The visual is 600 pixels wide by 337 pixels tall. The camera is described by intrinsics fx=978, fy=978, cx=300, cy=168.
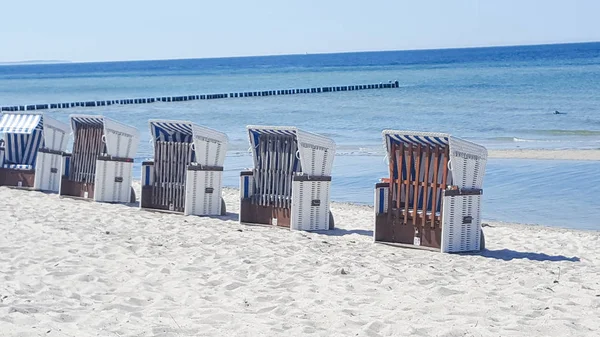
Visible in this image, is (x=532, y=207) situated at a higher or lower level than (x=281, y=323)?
higher

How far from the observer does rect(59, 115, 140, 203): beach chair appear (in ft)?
44.4

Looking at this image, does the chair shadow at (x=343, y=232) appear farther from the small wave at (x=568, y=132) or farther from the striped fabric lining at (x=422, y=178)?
the small wave at (x=568, y=132)

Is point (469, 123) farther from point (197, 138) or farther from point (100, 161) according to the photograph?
point (197, 138)

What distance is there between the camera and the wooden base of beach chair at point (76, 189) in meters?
13.9

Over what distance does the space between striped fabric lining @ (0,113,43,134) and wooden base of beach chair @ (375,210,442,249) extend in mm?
6760

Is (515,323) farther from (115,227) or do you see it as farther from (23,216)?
(23,216)

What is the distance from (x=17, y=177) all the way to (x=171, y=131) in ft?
11.8

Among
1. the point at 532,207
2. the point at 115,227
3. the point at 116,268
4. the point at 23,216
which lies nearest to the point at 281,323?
the point at 116,268

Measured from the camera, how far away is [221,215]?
12734 millimetres

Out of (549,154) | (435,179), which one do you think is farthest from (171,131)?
(549,154)

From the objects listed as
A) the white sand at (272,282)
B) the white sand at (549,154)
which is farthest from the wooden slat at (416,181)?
the white sand at (549,154)

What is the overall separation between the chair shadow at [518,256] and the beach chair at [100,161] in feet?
18.4

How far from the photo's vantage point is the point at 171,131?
42.3ft

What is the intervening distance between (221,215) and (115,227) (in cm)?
202
